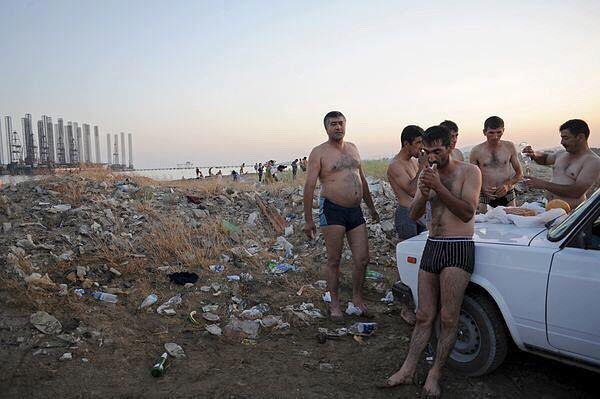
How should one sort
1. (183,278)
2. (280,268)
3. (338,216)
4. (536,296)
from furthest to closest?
(280,268)
(183,278)
(338,216)
(536,296)

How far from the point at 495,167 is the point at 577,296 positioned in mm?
2977

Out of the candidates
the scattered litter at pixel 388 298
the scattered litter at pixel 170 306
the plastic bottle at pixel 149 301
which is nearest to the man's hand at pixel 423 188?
the scattered litter at pixel 388 298

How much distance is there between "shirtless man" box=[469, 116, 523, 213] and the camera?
5.04 metres

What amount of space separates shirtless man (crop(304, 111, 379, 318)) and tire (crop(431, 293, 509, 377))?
152 cm

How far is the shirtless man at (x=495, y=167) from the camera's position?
504cm

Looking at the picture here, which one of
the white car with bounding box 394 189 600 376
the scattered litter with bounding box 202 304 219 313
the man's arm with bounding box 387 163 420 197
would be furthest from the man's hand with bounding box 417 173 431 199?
the scattered litter with bounding box 202 304 219 313

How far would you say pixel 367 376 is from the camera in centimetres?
328

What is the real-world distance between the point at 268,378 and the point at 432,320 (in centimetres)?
139

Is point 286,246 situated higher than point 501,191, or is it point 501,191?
point 501,191

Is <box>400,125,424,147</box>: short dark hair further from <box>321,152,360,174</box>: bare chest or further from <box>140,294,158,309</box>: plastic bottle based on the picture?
<box>140,294,158,309</box>: plastic bottle

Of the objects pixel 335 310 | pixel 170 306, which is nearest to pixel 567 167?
pixel 335 310

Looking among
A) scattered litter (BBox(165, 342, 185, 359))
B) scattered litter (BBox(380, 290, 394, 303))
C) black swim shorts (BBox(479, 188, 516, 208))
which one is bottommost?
scattered litter (BBox(165, 342, 185, 359))

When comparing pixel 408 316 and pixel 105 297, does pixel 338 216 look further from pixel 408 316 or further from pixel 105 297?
pixel 105 297

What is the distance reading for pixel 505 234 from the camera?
10.2 feet
